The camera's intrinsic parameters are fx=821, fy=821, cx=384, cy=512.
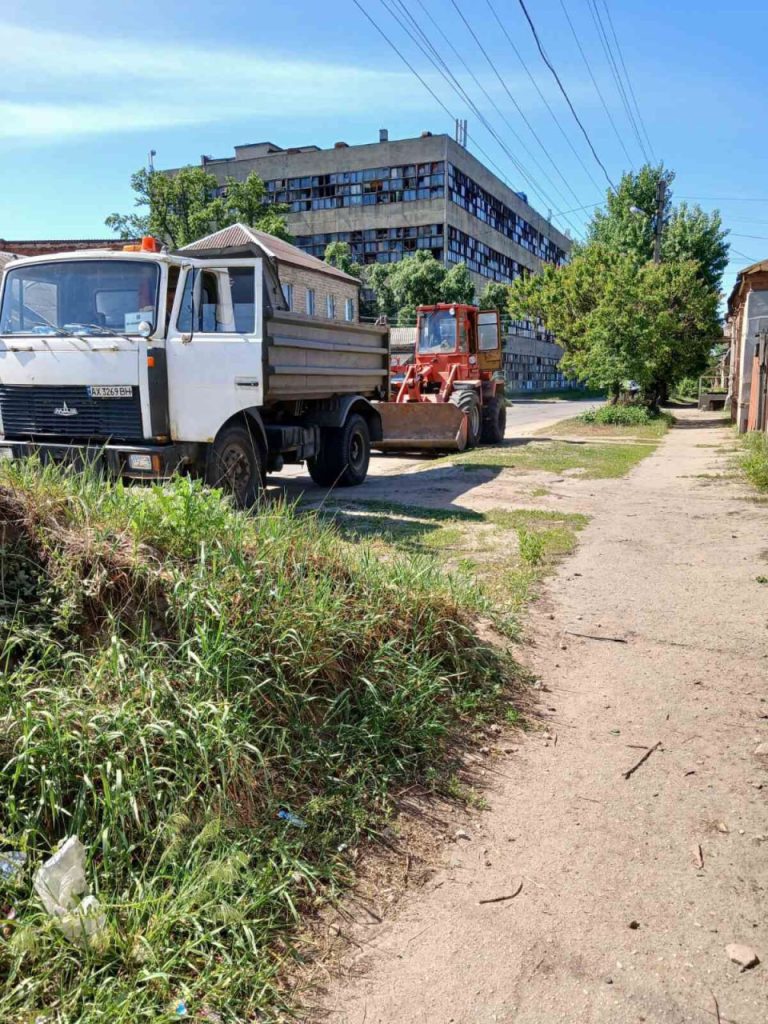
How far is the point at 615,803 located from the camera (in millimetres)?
3312

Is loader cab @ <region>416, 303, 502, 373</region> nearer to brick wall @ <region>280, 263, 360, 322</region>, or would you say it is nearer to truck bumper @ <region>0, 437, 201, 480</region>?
truck bumper @ <region>0, 437, 201, 480</region>

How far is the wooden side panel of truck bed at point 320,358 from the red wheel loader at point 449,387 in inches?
131

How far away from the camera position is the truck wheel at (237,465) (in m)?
7.82

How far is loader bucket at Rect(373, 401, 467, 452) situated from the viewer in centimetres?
1559

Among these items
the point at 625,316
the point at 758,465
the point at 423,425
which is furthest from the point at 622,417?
the point at 758,465

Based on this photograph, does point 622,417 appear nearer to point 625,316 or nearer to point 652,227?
point 625,316

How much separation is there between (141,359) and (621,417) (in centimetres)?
2144

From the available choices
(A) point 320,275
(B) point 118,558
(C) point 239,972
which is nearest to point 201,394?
(B) point 118,558

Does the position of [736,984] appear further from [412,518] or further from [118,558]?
[412,518]

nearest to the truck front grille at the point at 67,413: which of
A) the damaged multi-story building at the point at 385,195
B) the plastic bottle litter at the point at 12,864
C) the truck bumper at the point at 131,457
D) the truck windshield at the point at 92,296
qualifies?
the truck bumper at the point at 131,457

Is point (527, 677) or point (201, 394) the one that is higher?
point (201, 394)

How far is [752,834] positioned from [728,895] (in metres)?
0.43

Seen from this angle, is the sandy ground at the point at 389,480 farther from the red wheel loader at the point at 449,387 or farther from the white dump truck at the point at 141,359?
the white dump truck at the point at 141,359

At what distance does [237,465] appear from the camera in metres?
8.27
